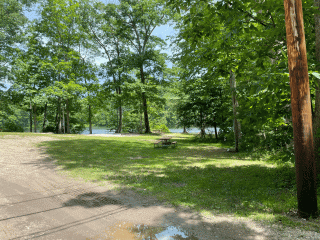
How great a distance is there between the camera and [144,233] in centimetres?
328

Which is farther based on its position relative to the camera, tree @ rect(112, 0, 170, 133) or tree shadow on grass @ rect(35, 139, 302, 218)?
tree @ rect(112, 0, 170, 133)

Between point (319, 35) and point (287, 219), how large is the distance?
12.6ft

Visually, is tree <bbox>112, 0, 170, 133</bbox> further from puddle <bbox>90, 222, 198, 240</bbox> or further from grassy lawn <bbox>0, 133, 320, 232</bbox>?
puddle <bbox>90, 222, 198, 240</bbox>

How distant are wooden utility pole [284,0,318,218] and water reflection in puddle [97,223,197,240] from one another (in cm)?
214

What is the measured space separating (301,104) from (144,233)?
3.34 metres

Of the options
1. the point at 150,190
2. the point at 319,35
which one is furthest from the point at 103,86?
the point at 319,35

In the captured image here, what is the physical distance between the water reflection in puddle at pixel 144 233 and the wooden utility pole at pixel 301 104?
2.14 metres

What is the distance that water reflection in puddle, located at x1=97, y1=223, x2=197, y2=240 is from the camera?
3.15 metres

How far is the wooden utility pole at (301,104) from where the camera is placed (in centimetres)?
332

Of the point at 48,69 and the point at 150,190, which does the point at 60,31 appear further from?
the point at 150,190

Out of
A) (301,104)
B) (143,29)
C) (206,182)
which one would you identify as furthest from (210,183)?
(143,29)

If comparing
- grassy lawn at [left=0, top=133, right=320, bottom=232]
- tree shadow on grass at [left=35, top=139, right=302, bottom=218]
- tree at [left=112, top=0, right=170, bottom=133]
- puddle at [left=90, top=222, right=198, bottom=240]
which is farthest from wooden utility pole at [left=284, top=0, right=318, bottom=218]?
tree at [left=112, top=0, right=170, bottom=133]

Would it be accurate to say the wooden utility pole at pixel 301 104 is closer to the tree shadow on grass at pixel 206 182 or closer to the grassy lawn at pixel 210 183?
the grassy lawn at pixel 210 183

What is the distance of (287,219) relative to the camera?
3.54 m
